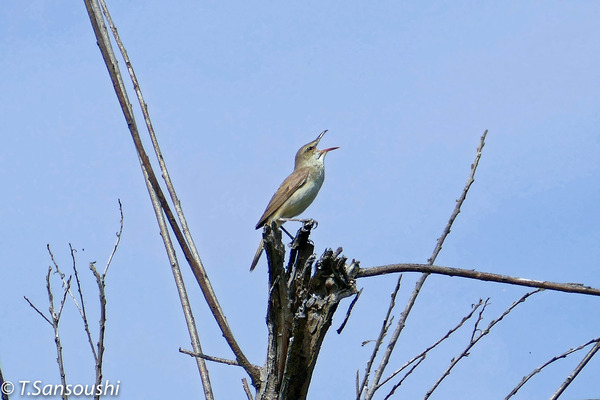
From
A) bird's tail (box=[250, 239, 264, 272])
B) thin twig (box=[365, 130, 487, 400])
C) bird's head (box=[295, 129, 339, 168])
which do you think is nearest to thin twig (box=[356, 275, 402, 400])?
thin twig (box=[365, 130, 487, 400])

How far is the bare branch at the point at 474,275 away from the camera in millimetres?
2543

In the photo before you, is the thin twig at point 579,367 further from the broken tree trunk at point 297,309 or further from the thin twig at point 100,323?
the thin twig at point 100,323

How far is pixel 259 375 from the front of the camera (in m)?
3.00

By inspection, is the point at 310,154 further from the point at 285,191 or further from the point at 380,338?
the point at 380,338

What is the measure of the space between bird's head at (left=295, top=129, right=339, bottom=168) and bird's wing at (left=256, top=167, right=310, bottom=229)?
0.39 meters

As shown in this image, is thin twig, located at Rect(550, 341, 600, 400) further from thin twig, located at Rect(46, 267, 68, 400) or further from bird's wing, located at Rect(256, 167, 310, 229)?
bird's wing, located at Rect(256, 167, 310, 229)

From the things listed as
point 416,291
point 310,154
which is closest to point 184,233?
point 416,291

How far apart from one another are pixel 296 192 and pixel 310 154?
1159mm

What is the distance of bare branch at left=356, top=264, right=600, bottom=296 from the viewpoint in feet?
8.34

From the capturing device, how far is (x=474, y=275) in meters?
2.81

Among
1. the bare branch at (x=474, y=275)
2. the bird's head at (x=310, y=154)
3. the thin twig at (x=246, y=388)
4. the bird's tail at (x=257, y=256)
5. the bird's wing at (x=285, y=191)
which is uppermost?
the bird's head at (x=310, y=154)

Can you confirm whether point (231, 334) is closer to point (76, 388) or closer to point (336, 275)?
point (336, 275)

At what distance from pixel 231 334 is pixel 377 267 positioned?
658 mm

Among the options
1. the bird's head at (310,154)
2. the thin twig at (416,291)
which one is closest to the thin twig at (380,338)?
the thin twig at (416,291)
